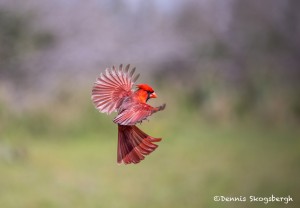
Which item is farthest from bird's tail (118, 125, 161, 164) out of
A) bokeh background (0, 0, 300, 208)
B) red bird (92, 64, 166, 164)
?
bokeh background (0, 0, 300, 208)

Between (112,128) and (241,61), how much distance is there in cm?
389

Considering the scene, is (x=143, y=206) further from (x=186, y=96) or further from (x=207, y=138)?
(x=186, y=96)

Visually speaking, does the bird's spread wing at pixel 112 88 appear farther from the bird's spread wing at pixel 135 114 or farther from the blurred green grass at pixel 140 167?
the blurred green grass at pixel 140 167

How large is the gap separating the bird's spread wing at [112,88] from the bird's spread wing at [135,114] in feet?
0.26

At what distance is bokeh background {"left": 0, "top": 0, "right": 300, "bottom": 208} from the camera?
5.28m

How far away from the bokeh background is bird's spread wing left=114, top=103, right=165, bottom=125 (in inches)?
118

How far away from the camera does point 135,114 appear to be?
3.51ft

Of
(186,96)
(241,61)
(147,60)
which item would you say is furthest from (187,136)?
(241,61)

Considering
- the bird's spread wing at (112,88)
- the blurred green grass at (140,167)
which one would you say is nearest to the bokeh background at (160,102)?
the blurred green grass at (140,167)

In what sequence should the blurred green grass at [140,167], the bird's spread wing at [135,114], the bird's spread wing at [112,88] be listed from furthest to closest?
the blurred green grass at [140,167]
the bird's spread wing at [112,88]
the bird's spread wing at [135,114]

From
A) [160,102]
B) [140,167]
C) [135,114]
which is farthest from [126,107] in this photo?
[140,167]

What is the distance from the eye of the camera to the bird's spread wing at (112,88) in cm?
120

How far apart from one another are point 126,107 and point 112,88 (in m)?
0.14

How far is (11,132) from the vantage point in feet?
21.9
